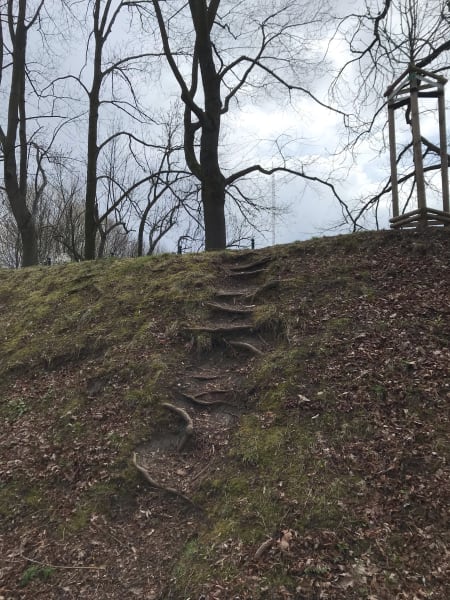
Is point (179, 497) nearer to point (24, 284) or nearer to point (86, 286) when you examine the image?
point (86, 286)

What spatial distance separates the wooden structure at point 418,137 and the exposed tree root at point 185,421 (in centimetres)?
415

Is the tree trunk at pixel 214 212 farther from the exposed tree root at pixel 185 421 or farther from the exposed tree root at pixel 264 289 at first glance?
the exposed tree root at pixel 185 421

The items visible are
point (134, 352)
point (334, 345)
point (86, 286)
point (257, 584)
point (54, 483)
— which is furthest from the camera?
point (86, 286)

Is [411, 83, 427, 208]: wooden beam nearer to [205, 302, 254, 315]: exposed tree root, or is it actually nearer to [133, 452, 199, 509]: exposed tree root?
[205, 302, 254, 315]: exposed tree root

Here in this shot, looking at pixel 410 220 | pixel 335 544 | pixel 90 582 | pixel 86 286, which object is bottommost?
pixel 90 582

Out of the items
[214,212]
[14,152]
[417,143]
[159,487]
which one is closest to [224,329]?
[159,487]

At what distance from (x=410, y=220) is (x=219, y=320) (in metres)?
3.03

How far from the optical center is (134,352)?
6133 millimetres

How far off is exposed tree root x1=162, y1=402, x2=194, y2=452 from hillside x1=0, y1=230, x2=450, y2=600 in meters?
0.02

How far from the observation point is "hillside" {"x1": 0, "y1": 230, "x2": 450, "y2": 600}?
3.26 m

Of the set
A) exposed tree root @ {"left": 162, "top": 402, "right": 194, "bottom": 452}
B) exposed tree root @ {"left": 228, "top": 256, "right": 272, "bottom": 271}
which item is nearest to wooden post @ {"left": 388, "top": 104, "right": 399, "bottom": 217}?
exposed tree root @ {"left": 228, "top": 256, "right": 272, "bottom": 271}

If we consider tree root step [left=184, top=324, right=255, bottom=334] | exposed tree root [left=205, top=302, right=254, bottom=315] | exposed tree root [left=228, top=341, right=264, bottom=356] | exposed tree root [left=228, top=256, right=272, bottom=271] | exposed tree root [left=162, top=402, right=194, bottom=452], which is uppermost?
exposed tree root [left=228, top=256, right=272, bottom=271]

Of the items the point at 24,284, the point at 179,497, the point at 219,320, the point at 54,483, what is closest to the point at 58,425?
the point at 54,483

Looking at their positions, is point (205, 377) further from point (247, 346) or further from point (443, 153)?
point (443, 153)
